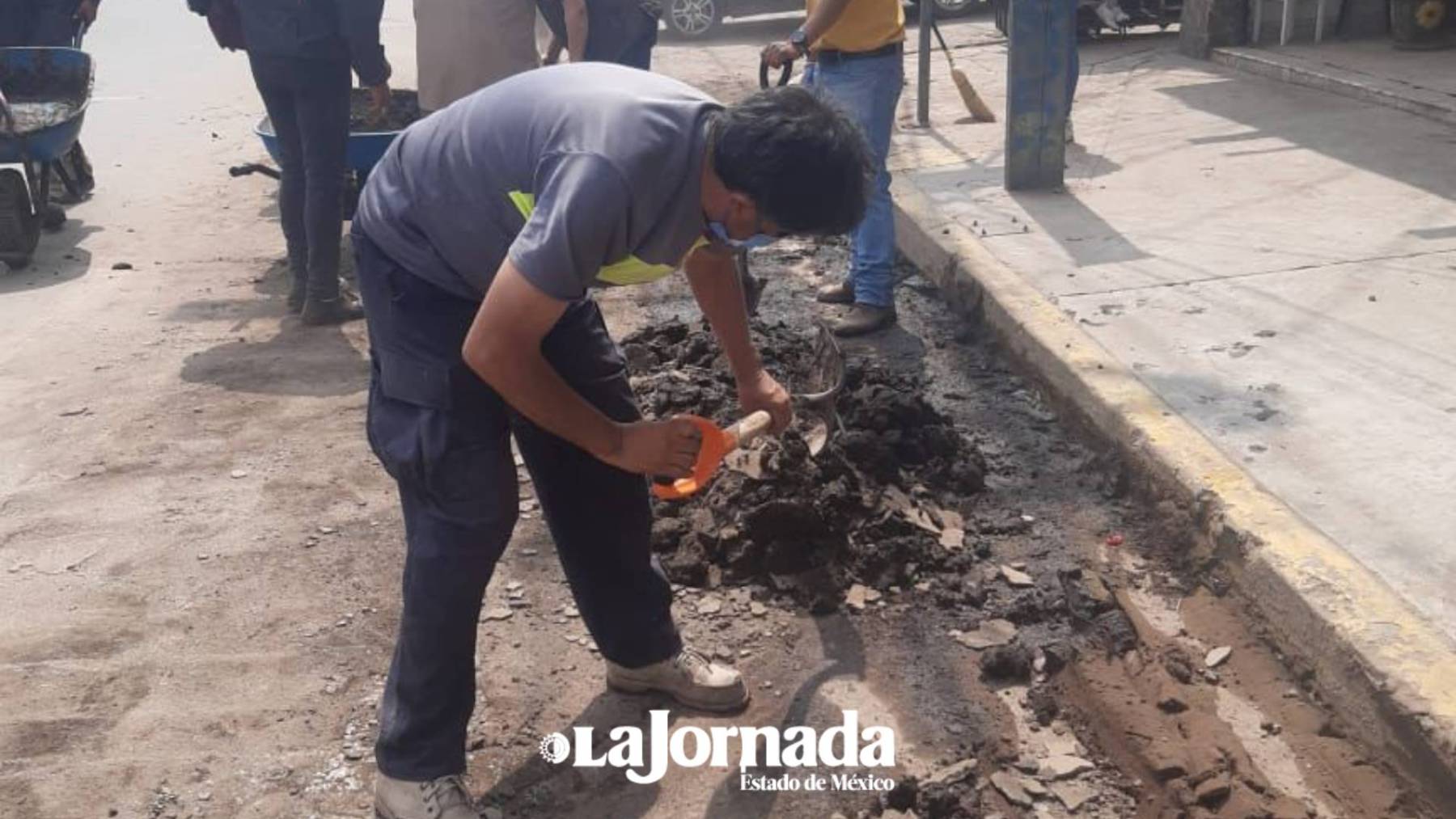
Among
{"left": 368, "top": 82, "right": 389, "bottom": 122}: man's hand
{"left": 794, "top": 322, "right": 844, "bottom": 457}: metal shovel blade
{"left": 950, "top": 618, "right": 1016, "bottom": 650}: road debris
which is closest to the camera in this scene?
{"left": 950, "top": 618, "right": 1016, "bottom": 650}: road debris

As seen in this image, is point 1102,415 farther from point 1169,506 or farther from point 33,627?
point 33,627

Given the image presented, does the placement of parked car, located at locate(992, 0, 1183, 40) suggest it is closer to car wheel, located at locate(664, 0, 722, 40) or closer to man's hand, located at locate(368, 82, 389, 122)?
car wheel, located at locate(664, 0, 722, 40)

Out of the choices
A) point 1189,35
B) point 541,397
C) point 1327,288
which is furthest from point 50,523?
point 1189,35

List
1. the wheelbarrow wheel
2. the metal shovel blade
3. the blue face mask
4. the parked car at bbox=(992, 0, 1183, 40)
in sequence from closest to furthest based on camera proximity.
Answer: the blue face mask → the metal shovel blade → the wheelbarrow wheel → the parked car at bbox=(992, 0, 1183, 40)

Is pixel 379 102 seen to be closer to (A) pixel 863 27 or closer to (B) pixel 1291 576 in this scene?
(A) pixel 863 27

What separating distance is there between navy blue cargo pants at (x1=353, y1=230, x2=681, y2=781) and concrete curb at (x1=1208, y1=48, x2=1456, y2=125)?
267 inches

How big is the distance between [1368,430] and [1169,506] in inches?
27.7

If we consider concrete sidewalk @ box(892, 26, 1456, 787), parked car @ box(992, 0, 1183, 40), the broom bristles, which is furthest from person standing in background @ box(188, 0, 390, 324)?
parked car @ box(992, 0, 1183, 40)

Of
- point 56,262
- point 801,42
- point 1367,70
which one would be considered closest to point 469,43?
point 801,42

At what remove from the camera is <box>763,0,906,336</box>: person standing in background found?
585 cm

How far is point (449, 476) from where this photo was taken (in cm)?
298

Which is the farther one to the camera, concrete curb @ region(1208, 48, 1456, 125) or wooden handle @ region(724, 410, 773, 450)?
concrete curb @ region(1208, 48, 1456, 125)

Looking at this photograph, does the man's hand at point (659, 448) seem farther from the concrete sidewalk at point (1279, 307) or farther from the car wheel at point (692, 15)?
the car wheel at point (692, 15)

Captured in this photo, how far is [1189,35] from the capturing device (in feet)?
38.0
